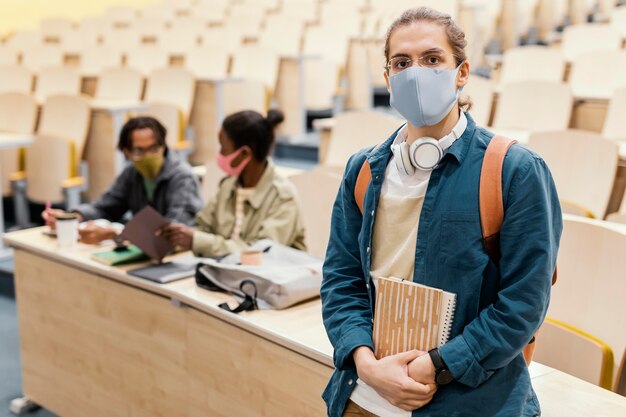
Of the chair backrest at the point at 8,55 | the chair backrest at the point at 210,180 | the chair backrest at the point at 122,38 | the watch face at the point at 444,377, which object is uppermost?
the chair backrest at the point at 122,38

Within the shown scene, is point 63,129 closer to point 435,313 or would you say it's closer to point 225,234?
point 225,234

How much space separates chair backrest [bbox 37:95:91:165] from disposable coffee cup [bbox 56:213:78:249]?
2.00m

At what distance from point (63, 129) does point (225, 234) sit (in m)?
2.44

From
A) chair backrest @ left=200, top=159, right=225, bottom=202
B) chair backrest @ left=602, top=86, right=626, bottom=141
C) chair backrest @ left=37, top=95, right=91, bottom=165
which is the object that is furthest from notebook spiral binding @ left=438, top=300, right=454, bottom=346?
chair backrest @ left=37, top=95, right=91, bottom=165

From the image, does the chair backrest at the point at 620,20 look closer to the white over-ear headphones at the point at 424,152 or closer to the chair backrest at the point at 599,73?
the chair backrest at the point at 599,73

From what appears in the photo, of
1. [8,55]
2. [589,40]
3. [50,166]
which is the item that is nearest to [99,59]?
[8,55]

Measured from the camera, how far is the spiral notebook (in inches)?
46.8

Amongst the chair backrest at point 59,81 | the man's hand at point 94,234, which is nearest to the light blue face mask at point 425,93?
the man's hand at point 94,234

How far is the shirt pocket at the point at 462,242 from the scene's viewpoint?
1172 millimetres

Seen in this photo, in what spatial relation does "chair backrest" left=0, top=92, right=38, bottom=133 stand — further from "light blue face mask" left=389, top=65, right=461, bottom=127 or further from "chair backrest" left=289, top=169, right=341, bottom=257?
"light blue face mask" left=389, top=65, right=461, bottom=127

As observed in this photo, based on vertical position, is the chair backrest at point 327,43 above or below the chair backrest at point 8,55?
above

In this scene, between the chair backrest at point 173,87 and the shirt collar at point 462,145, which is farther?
the chair backrest at point 173,87

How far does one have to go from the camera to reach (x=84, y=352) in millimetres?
2408

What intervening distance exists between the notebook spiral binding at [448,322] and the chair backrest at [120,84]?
13.7 feet
